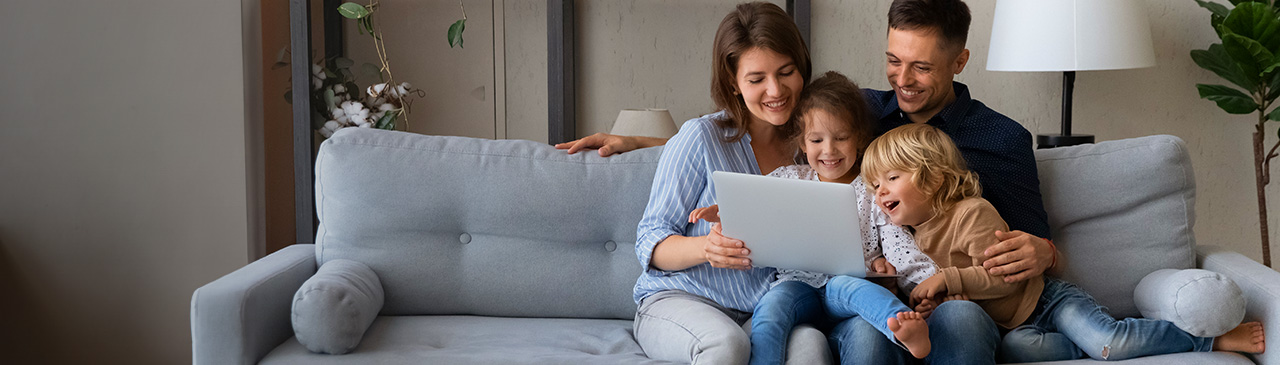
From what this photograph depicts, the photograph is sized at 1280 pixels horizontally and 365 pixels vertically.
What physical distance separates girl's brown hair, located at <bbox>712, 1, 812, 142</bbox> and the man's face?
23cm

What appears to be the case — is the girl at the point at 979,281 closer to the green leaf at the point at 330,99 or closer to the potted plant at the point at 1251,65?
the potted plant at the point at 1251,65

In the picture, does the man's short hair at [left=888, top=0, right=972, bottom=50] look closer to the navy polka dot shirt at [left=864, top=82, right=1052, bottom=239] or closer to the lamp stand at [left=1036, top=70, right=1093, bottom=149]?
the navy polka dot shirt at [left=864, top=82, right=1052, bottom=239]

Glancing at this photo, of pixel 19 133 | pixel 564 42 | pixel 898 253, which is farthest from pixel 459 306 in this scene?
pixel 19 133

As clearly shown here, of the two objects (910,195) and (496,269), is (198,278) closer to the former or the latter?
(496,269)

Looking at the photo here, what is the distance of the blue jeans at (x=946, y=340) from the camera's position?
139cm

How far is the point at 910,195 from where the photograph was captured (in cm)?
158

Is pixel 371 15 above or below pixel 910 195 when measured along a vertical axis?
above

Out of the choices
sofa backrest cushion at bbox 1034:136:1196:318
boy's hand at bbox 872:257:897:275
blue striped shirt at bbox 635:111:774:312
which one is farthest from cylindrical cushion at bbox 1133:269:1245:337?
blue striped shirt at bbox 635:111:774:312

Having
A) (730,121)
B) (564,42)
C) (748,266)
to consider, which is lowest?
(748,266)

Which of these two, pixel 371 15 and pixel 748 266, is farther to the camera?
pixel 371 15

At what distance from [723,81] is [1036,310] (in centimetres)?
72

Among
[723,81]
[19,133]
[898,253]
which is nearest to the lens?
[898,253]

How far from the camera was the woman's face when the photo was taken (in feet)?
5.36

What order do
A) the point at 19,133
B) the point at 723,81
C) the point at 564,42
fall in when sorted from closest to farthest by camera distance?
the point at 723,81
the point at 19,133
the point at 564,42
